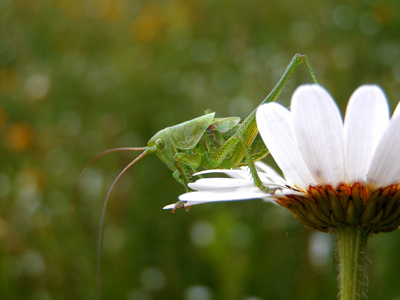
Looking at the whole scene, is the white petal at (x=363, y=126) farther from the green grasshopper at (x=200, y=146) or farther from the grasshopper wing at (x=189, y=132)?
the grasshopper wing at (x=189, y=132)

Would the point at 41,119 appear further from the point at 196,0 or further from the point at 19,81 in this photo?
the point at 196,0

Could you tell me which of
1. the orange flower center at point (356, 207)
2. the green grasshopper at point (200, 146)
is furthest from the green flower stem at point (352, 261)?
the green grasshopper at point (200, 146)

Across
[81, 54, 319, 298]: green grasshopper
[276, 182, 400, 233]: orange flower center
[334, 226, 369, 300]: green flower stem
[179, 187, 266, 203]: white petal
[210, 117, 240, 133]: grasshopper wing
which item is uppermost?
[210, 117, 240, 133]: grasshopper wing

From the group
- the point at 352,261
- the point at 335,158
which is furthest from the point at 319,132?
the point at 352,261

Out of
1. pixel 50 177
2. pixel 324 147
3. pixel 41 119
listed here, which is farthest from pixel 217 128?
pixel 41 119

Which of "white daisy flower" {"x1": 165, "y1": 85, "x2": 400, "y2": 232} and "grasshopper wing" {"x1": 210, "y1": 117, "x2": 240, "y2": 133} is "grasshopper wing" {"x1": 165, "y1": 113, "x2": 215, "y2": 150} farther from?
"white daisy flower" {"x1": 165, "y1": 85, "x2": 400, "y2": 232}

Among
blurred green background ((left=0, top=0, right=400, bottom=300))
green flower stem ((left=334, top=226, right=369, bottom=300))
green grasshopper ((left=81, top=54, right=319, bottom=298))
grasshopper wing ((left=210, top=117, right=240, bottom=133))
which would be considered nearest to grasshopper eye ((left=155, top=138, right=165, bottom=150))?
green grasshopper ((left=81, top=54, right=319, bottom=298))
